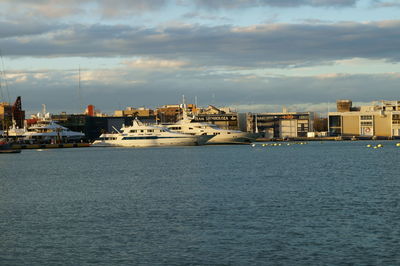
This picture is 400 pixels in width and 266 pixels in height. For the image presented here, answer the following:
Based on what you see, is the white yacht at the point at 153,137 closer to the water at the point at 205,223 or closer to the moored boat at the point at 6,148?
the moored boat at the point at 6,148

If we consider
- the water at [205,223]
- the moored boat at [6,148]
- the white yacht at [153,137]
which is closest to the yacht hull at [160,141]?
the white yacht at [153,137]

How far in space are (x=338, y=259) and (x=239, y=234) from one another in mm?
6865

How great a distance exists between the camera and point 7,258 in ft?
97.1

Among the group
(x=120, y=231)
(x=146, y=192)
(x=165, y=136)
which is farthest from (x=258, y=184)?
(x=165, y=136)

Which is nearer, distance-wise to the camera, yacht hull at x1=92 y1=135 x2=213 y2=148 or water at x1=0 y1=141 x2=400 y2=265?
water at x1=0 y1=141 x2=400 y2=265

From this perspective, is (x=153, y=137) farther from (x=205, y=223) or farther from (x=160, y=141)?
(x=205, y=223)

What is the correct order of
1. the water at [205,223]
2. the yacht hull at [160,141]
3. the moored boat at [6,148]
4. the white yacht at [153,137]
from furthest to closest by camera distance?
the yacht hull at [160,141] < the white yacht at [153,137] < the moored boat at [6,148] < the water at [205,223]

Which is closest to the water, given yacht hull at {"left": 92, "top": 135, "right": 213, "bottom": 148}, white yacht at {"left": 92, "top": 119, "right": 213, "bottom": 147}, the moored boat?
the moored boat

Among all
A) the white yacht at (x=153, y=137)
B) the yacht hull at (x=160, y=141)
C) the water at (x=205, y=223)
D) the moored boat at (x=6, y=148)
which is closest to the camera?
the water at (x=205, y=223)

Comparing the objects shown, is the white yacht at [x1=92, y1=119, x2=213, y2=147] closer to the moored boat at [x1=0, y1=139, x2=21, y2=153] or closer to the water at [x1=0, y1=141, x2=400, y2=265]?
the moored boat at [x1=0, y1=139, x2=21, y2=153]

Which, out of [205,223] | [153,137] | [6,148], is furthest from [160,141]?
[205,223]

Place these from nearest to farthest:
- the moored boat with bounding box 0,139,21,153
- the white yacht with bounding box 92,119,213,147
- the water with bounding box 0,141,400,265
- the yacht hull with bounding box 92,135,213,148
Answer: the water with bounding box 0,141,400,265, the moored boat with bounding box 0,139,21,153, the white yacht with bounding box 92,119,213,147, the yacht hull with bounding box 92,135,213,148

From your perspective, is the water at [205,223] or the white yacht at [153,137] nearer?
the water at [205,223]

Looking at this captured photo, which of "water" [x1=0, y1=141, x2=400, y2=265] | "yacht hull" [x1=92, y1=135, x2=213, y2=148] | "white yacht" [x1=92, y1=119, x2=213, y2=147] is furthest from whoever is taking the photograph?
"yacht hull" [x1=92, y1=135, x2=213, y2=148]
